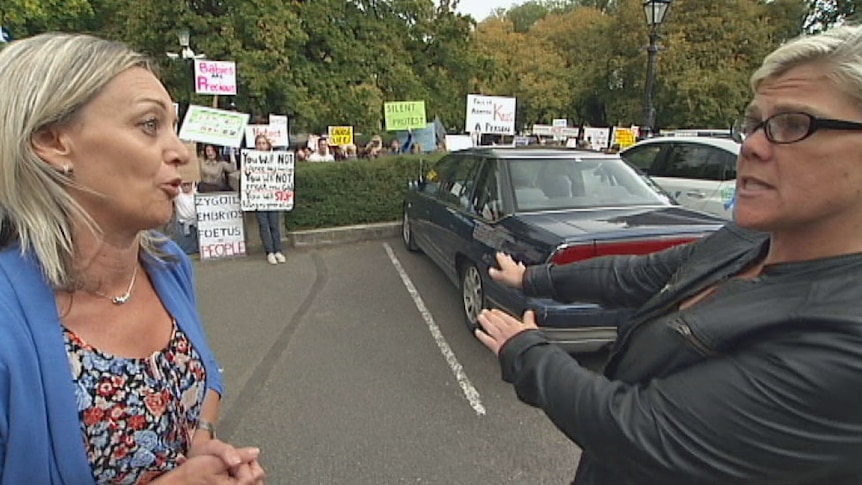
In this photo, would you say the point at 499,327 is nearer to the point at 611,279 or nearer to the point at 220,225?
the point at 611,279

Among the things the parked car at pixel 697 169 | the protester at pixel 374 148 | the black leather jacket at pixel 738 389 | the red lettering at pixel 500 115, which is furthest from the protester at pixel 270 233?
the black leather jacket at pixel 738 389

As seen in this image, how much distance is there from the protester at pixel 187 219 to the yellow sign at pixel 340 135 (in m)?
3.64

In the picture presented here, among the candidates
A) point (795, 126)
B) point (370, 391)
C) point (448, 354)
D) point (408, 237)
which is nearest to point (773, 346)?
point (795, 126)

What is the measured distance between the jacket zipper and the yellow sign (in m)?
9.97

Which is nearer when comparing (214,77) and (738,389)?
(738,389)

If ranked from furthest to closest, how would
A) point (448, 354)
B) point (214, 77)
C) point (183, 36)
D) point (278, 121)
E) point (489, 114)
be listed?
1. point (489, 114)
2. point (183, 36)
3. point (278, 121)
4. point (214, 77)
5. point (448, 354)

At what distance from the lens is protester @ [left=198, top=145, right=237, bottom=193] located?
8047mm

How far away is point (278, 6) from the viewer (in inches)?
371

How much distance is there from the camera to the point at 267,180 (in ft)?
24.4

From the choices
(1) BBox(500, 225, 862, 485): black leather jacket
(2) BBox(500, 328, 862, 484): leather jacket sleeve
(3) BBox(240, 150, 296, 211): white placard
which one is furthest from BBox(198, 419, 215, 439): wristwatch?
(3) BBox(240, 150, 296, 211): white placard

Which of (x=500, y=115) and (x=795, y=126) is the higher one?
(x=500, y=115)

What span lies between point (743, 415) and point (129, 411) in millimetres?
1293

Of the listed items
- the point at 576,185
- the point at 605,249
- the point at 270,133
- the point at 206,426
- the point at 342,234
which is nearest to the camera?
the point at 206,426

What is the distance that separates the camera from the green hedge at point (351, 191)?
843 cm
